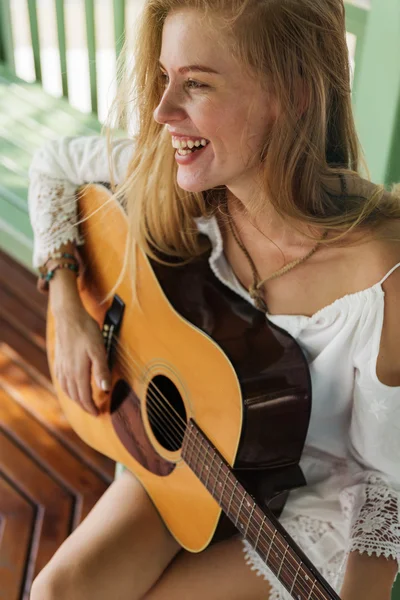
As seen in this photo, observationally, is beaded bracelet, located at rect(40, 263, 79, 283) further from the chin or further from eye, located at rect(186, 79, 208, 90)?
eye, located at rect(186, 79, 208, 90)

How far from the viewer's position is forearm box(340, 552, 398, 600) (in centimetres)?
105

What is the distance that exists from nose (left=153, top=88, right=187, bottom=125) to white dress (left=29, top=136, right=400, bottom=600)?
1.07 ft

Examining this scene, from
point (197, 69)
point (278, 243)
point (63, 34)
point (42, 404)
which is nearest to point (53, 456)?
point (42, 404)

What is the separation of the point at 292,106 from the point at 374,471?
56 centimetres

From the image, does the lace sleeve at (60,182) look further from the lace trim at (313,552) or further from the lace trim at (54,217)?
the lace trim at (313,552)

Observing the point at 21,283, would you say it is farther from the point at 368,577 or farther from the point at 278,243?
the point at 368,577

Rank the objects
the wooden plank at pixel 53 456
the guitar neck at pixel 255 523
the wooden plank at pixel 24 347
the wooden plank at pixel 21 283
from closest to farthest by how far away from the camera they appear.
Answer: the guitar neck at pixel 255 523
the wooden plank at pixel 53 456
the wooden plank at pixel 24 347
the wooden plank at pixel 21 283

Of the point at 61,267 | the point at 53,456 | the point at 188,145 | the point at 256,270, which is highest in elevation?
the point at 188,145

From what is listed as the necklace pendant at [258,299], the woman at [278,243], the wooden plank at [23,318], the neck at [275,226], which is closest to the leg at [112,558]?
the woman at [278,243]

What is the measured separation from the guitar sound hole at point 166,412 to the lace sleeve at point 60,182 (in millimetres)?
389

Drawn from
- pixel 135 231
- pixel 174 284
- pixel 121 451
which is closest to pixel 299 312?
pixel 174 284

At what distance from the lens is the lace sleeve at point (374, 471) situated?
3.51 feet

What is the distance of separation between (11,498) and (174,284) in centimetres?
78

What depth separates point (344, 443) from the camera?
48.4 inches
